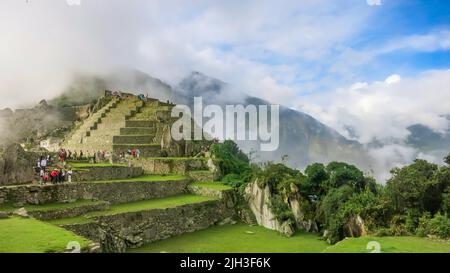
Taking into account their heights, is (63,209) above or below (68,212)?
above

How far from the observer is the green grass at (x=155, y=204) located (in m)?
16.7

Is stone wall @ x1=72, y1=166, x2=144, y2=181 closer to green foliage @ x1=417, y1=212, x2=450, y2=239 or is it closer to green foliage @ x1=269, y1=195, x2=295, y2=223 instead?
green foliage @ x1=269, y1=195, x2=295, y2=223

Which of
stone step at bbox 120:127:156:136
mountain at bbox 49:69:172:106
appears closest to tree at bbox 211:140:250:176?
stone step at bbox 120:127:156:136

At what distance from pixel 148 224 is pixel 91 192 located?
9.11 feet

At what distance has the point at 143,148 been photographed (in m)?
28.6

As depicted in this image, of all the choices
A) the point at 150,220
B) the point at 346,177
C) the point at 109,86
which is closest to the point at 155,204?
the point at 150,220

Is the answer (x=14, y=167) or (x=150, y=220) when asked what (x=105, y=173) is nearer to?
(x=150, y=220)

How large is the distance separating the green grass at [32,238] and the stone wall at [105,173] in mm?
7727

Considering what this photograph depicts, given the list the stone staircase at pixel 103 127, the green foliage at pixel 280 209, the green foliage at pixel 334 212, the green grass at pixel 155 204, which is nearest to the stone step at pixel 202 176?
the green grass at pixel 155 204

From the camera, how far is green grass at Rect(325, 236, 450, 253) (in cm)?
981

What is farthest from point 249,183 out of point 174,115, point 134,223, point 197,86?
point 197,86

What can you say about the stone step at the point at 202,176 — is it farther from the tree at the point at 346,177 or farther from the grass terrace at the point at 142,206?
the tree at the point at 346,177

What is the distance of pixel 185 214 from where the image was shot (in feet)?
62.8
